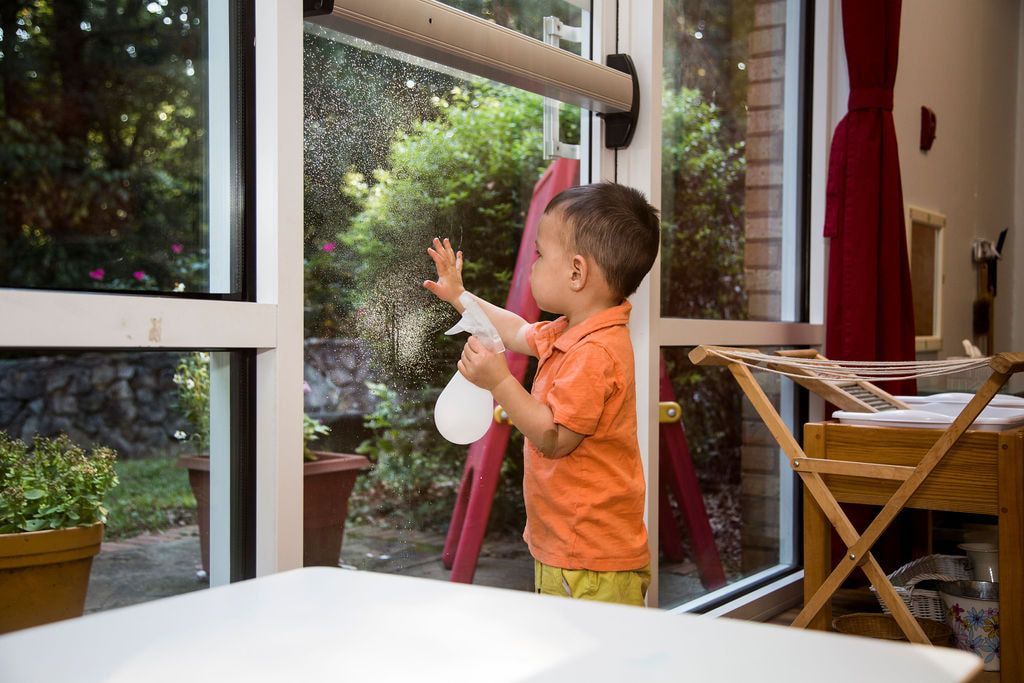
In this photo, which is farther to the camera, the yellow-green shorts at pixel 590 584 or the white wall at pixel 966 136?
the white wall at pixel 966 136

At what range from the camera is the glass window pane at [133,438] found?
1169 millimetres

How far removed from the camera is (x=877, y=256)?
294cm

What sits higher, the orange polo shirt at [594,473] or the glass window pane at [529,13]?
the glass window pane at [529,13]

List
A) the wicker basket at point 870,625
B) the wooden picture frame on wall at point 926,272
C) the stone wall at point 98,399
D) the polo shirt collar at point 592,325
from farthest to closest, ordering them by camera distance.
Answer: the wooden picture frame on wall at point 926,272 → the wicker basket at point 870,625 → the polo shirt collar at point 592,325 → the stone wall at point 98,399

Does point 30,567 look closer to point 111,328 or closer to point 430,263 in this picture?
point 111,328

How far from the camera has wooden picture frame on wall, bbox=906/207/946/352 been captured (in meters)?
3.49

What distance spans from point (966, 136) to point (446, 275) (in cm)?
319

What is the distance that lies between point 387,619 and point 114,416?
0.84 meters

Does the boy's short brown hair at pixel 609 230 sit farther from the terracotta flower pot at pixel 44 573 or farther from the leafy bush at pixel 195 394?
the terracotta flower pot at pixel 44 573

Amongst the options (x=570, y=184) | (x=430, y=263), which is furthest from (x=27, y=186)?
(x=570, y=184)

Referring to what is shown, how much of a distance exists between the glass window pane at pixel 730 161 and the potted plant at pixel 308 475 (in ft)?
3.53

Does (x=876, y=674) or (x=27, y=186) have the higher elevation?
(x=27, y=186)

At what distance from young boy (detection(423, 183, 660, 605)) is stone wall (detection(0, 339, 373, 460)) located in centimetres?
44

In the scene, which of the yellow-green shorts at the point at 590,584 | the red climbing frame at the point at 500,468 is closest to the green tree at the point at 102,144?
the yellow-green shorts at the point at 590,584
